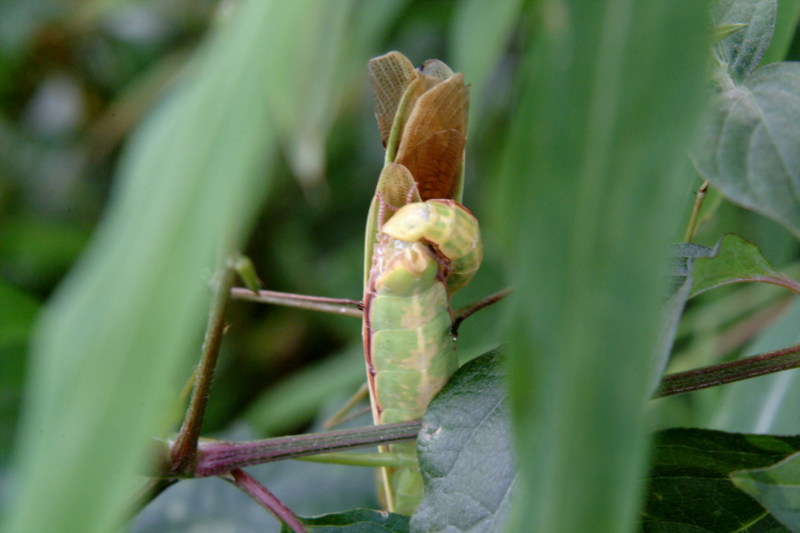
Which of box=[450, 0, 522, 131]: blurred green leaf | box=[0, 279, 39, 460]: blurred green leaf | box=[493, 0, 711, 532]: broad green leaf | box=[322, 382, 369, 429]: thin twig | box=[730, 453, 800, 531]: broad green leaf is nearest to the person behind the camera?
box=[493, 0, 711, 532]: broad green leaf

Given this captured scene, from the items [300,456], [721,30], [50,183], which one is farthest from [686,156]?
[50,183]

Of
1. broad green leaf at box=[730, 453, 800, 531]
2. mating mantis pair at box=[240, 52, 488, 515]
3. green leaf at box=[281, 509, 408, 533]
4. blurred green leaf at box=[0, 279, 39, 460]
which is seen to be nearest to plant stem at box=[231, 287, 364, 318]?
mating mantis pair at box=[240, 52, 488, 515]

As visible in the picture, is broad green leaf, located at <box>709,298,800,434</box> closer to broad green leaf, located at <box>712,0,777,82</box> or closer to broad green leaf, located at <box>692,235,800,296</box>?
broad green leaf, located at <box>692,235,800,296</box>

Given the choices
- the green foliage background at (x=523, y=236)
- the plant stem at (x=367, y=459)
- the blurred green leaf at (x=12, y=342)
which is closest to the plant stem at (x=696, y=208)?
the green foliage background at (x=523, y=236)

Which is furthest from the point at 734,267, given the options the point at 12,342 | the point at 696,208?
the point at 12,342

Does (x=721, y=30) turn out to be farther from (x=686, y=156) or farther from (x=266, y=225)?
(x=266, y=225)

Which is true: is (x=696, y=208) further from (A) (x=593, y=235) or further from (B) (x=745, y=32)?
(A) (x=593, y=235)
